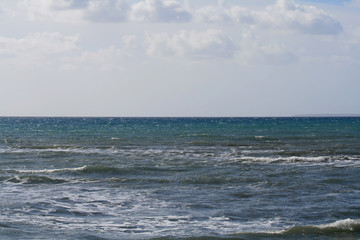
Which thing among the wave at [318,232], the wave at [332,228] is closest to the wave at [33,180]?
the wave at [318,232]

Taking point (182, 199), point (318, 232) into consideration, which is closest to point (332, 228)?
point (318, 232)

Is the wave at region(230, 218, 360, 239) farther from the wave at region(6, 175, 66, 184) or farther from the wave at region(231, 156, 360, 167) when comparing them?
the wave at region(231, 156, 360, 167)

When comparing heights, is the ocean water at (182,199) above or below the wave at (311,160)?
below

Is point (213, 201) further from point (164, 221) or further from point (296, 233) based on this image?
point (296, 233)

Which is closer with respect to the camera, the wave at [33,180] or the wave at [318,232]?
the wave at [318,232]

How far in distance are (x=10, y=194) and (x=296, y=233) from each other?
11371mm

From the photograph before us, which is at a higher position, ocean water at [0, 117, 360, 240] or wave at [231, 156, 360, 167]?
wave at [231, 156, 360, 167]

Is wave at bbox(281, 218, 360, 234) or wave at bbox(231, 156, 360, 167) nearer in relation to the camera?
wave at bbox(281, 218, 360, 234)

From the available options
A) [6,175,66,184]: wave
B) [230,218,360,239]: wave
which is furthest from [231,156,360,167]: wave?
[230,218,360,239]: wave

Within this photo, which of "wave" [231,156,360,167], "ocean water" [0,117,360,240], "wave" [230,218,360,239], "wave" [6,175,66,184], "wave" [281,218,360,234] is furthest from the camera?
"wave" [231,156,360,167]

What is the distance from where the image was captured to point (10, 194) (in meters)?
19.5

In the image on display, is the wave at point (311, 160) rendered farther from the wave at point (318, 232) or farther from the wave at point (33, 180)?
the wave at point (318, 232)

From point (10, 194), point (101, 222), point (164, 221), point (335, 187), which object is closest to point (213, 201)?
point (164, 221)

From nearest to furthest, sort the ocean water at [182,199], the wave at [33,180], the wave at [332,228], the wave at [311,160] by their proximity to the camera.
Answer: the wave at [332,228] → the ocean water at [182,199] → the wave at [33,180] → the wave at [311,160]
